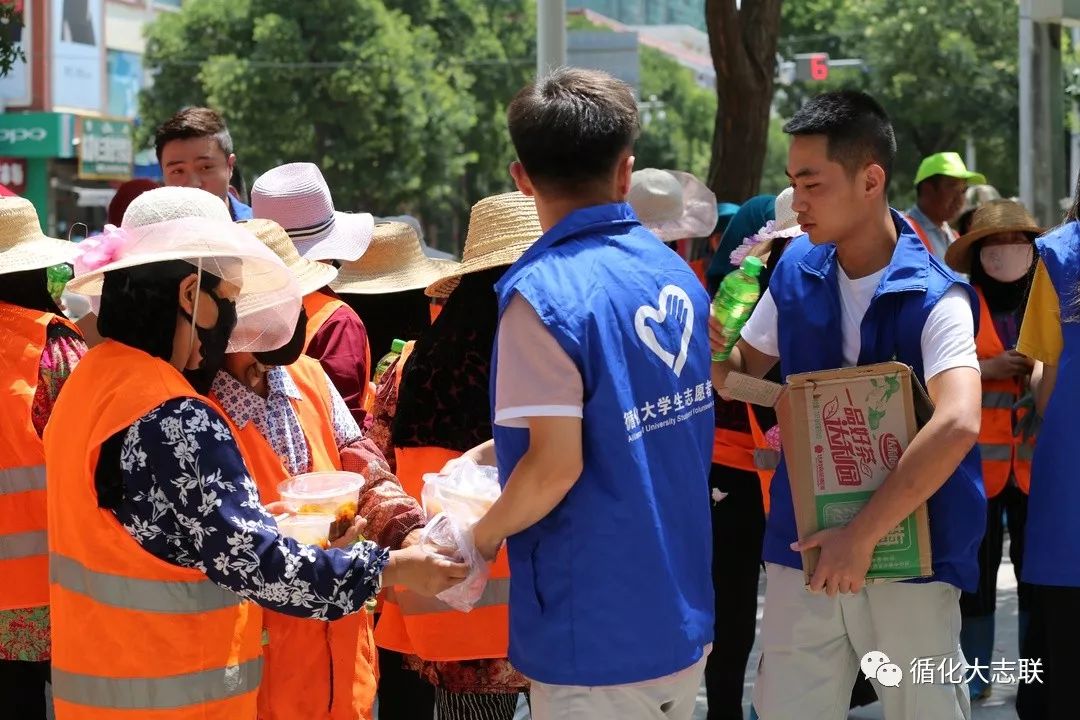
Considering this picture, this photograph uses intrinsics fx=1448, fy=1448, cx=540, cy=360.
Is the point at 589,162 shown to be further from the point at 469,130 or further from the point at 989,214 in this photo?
the point at 469,130

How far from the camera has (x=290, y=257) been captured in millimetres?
3824

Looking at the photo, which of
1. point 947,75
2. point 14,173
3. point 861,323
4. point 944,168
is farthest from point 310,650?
point 14,173

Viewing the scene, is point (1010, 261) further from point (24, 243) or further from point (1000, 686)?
point (24, 243)

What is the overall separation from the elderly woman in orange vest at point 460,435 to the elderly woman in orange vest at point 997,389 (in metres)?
2.38

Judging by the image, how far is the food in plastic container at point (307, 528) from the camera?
2867 mm

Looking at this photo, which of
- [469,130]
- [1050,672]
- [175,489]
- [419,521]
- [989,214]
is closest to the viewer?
[175,489]

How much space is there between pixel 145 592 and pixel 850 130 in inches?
74.0

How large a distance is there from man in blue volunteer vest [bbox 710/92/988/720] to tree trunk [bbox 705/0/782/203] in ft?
17.8

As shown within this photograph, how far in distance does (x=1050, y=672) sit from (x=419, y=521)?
1.72 metres

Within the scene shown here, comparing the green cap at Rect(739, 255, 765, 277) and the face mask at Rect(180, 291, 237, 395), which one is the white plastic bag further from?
the green cap at Rect(739, 255, 765, 277)

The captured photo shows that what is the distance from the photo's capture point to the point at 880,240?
3441 mm

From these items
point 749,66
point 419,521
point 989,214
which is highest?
point 749,66

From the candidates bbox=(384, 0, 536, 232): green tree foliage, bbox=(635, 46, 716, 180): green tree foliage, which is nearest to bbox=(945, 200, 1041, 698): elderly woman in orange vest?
bbox=(384, 0, 536, 232): green tree foliage

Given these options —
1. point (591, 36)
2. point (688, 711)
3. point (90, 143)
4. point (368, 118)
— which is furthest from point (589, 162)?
point (90, 143)
